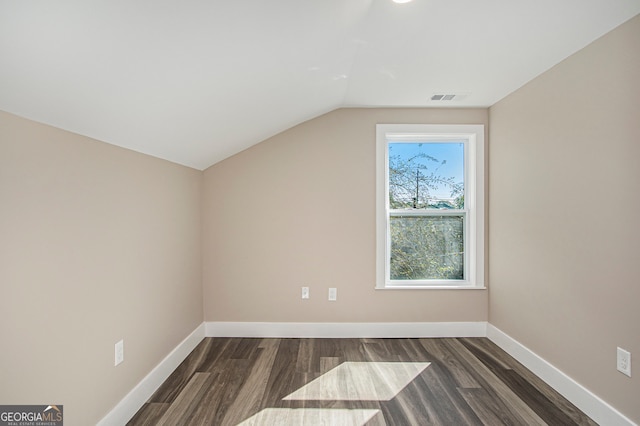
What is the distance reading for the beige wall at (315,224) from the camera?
3.21m

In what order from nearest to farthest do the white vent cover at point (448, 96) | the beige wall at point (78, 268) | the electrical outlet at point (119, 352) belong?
the beige wall at point (78, 268), the electrical outlet at point (119, 352), the white vent cover at point (448, 96)

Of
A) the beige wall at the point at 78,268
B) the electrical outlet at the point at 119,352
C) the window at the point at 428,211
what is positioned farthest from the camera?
the window at the point at 428,211

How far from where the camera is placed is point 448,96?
2850 mm

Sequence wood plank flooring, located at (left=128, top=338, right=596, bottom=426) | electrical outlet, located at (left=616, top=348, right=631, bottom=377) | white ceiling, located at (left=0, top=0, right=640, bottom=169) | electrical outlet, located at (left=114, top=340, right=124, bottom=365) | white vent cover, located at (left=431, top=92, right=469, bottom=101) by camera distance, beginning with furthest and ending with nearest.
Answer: white vent cover, located at (left=431, top=92, right=469, bottom=101)
wood plank flooring, located at (left=128, top=338, right=596, bottom=426)
electrical outlet, located at (left=114, top=340, right=124, bottom=365)
electrical outlet, located at (left=616, top=348, right=631, bottom=377)
white ceiling, located at (left=0, top=0, right=640, bottom=169)

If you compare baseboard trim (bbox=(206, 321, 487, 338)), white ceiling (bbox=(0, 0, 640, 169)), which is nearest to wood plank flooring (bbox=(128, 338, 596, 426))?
baseboard trim (bbox=(206, 321, 487, 338))

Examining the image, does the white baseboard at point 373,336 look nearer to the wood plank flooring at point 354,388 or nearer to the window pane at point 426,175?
the wood plank flooring at point 354,388

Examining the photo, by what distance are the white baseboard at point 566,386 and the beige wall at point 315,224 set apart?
479mm

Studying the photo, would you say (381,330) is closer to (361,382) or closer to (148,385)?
(361,382)

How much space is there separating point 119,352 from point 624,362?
9.35 feet

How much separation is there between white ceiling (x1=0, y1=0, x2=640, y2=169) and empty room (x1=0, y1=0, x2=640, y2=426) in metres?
0.01

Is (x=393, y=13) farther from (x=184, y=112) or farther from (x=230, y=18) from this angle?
(x=184, y=112)

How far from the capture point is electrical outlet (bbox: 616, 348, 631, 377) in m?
1.75

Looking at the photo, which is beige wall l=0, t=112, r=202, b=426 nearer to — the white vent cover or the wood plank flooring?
the wood plank flooring

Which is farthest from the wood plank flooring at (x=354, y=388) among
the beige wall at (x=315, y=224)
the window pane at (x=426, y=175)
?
the window pane at (x=426, y=175)
